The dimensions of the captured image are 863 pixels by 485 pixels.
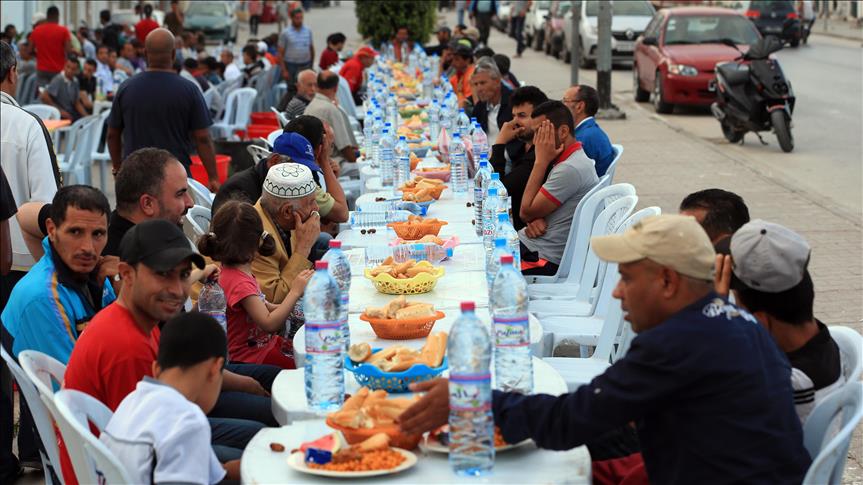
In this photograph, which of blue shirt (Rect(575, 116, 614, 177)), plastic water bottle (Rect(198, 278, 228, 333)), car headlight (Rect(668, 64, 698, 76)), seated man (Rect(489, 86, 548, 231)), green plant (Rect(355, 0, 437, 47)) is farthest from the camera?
green plant (Rect(355, 0, 437, 47))

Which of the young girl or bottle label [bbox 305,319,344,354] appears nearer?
bottle label [bbox 305,319,344,354]

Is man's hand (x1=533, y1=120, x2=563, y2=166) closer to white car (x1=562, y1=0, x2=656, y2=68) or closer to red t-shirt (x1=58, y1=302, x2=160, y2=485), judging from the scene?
red t-shirt (x1=58, y1=302, x2=160, y2=485)

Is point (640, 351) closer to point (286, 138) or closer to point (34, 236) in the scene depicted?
point (34, 236)

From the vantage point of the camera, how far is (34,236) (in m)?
5.66

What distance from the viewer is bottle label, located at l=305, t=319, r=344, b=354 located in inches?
164

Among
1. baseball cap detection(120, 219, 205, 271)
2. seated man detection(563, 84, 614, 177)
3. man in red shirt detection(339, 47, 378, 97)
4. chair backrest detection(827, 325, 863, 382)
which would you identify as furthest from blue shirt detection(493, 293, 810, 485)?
man in red shirt detection(339, 47, 378, 97)

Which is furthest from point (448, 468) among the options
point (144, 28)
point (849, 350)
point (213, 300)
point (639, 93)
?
point (639, 93)

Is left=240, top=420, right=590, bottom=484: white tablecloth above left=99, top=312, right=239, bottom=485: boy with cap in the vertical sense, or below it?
below

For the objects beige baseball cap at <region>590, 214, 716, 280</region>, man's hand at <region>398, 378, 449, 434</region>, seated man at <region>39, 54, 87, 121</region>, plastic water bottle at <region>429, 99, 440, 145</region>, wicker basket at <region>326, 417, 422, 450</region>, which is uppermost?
beige baseball cap at <region>590, 214, 716, 280</region>

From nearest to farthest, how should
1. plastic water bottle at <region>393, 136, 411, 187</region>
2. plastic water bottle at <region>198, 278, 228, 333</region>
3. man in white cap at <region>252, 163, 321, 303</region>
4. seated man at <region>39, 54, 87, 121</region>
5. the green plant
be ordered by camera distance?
plastic water bottle at <region>198, 278, 228, 333</region> → man in white cap at <region>252, 163, 321, 303</region> → plastic water bottle at <region>393, 136, 411, 187</region> → seated man at <region>39, 54, 87, 121</region> → the green plant

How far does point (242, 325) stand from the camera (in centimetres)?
575

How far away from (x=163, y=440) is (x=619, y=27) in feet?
83.5

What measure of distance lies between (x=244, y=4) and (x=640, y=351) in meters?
62.0

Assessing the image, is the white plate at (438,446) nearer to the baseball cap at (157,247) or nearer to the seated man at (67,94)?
the baseball cap at (157,247)
